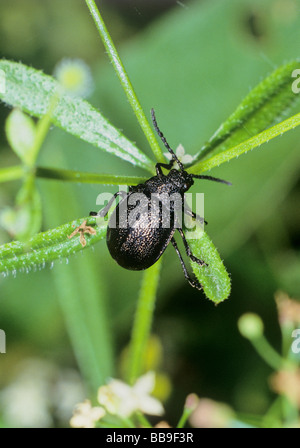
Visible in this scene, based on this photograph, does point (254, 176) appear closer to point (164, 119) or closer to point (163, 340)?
point (164, 119)

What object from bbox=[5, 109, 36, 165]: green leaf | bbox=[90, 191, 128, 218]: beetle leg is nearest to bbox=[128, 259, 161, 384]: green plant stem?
bbox=[90, 191, 128, 218]: beetle leg

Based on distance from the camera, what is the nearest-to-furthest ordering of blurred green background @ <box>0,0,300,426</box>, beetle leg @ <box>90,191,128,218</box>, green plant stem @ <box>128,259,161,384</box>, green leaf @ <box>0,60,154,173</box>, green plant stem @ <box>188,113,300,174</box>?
green plant stem @ <box>188,113,300,174</box>, green leaf @ <box>0,60,154,173</box>, beetle leg @ <box>90,191,128,218</box>, green plant stem @ <box>128,259,161,384</box>, blurred green background @ <box>0,0,300,426</box>

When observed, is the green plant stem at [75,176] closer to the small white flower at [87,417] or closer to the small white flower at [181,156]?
the small white flower at [181,156]

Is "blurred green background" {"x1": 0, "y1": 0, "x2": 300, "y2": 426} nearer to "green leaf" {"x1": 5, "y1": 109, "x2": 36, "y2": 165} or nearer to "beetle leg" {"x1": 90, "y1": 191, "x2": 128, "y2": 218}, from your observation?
"beetle leg" {"x1": 90, "y1": 191, "x2": 128, "y2": 218}

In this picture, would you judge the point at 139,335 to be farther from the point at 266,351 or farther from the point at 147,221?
the point at 266,351

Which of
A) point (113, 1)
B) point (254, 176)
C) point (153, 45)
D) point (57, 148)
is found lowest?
point (254, 176)

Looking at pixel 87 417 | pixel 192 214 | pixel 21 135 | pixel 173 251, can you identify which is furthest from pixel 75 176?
pixel 173 251

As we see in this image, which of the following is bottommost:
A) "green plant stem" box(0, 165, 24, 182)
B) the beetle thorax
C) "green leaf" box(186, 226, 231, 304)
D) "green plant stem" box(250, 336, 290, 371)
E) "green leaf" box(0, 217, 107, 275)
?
"green plant stem" box(0, 165, 24, 182)
